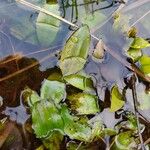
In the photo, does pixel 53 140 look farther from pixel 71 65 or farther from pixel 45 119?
pixel 71 65

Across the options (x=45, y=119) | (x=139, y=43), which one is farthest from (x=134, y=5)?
(x=45, y=119)

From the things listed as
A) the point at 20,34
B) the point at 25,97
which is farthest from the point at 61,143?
the point at 20,34

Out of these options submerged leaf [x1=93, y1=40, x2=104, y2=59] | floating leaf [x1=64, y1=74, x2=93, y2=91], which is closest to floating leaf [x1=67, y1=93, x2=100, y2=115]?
floating leaf [x1=64, y1=74, x2=93, y2=91]

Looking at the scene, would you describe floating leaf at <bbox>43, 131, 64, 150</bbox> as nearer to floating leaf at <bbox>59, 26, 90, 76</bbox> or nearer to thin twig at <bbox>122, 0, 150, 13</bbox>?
floating leaf at <bbox>59, 26, 90, 76</bbox>

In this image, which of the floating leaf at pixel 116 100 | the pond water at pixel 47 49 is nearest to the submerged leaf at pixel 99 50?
the pond water at pixel 47 49

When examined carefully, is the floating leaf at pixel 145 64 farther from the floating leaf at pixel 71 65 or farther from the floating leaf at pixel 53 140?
the floating leaf at pixel 53 140
